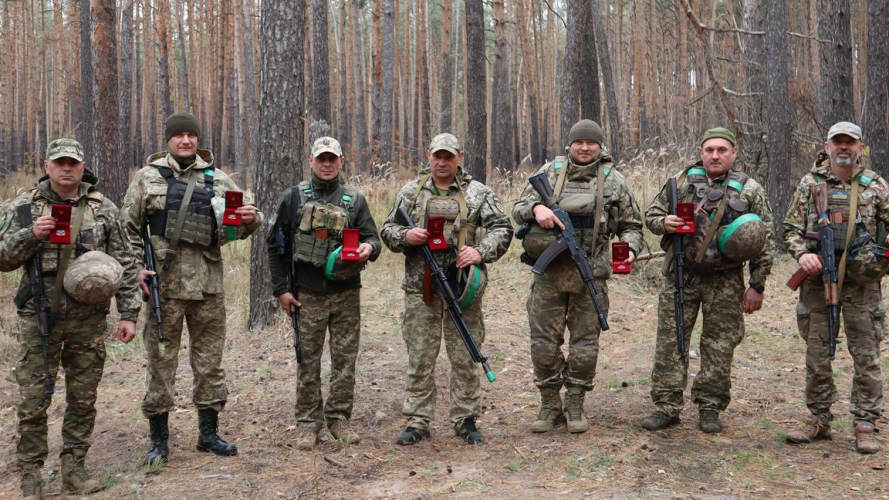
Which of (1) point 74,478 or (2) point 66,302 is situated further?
(1) point 74,478

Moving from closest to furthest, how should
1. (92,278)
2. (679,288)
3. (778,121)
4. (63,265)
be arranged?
(92,278)
(63,265)
(679,288)
(778,121)

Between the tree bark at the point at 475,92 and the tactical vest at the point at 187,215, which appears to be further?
the tree bark at the point at 475,92

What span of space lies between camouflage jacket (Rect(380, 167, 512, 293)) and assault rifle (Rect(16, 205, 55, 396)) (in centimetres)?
218

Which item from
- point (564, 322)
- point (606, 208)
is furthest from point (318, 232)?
point (606, 208)

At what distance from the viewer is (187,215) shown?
16.3 ft

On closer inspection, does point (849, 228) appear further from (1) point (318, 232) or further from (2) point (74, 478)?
(2) point (74, 478)

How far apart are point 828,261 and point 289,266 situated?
3687 millimetres

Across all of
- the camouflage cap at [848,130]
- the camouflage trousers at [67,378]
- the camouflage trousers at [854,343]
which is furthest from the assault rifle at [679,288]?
the camouflage trousers at [67,378]

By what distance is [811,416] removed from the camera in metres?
5.47

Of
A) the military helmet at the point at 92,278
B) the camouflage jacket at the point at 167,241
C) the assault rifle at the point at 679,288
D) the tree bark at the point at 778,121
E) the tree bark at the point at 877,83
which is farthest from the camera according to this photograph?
the tree bark at the point at 778,121

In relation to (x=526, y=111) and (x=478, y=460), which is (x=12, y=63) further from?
(x=478, y=460)

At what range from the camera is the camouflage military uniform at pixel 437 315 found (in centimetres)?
540

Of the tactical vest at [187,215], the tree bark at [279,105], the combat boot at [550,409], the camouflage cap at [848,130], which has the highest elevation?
the tree bark at [279,105]

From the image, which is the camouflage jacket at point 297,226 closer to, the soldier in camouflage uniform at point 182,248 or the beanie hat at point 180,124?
the soldier in camouflage uniform at point 182,248
